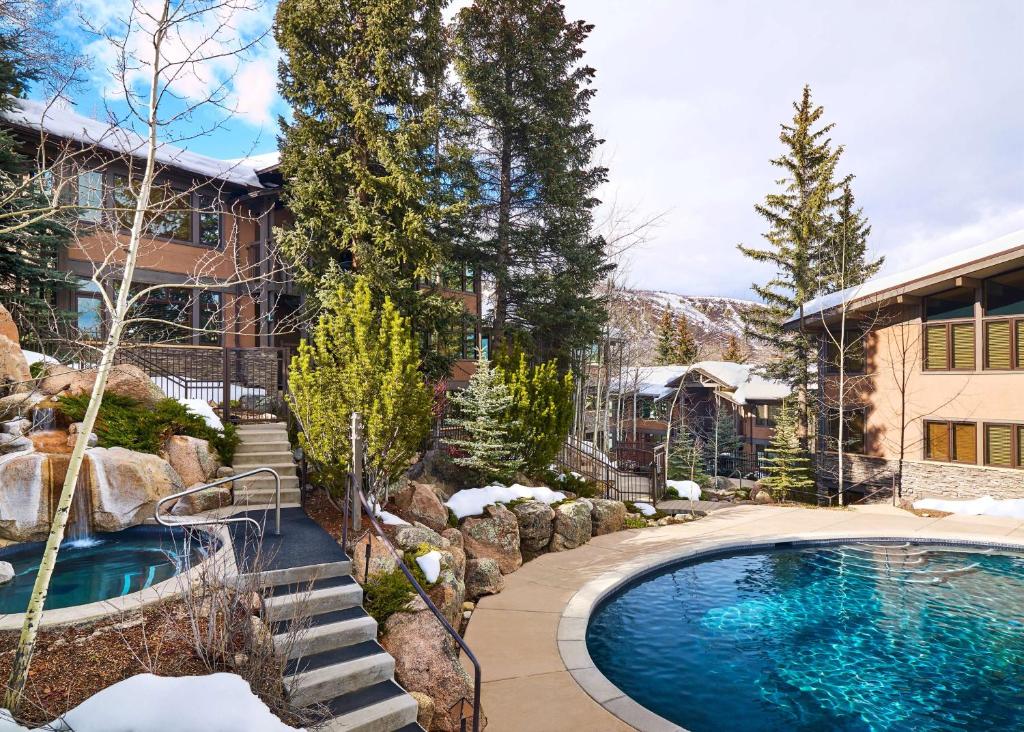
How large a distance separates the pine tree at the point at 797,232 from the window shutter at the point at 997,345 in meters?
7.11

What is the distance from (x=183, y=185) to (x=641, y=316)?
25788mm

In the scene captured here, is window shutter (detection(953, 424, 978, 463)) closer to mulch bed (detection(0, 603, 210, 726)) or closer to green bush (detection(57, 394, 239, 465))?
green bush (detection(57, 394, 239, 465))

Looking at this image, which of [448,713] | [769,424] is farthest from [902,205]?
[448,713]

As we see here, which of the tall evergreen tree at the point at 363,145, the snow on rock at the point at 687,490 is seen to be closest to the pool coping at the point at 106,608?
the tall evergreen tree at the point at 363,145

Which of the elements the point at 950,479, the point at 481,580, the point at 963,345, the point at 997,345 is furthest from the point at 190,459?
the point at 997,345

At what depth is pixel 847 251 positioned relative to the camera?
29.2 meters

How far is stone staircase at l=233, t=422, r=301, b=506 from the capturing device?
10.3 meters

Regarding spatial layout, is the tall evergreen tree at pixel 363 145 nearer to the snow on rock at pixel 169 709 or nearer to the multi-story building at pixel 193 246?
the multi-story building at pixel 193 246

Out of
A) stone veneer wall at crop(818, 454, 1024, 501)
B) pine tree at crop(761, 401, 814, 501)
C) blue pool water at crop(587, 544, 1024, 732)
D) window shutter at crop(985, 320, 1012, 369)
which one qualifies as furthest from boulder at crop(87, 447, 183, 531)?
window shutter at crop(985, 320, 1012, 369)

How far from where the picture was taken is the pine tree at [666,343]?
51.0 m

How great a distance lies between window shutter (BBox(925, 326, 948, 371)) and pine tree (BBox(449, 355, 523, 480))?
49.7ft

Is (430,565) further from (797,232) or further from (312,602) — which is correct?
(797,232)

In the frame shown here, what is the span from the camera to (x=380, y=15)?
13.4m

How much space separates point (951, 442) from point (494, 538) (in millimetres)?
16694
